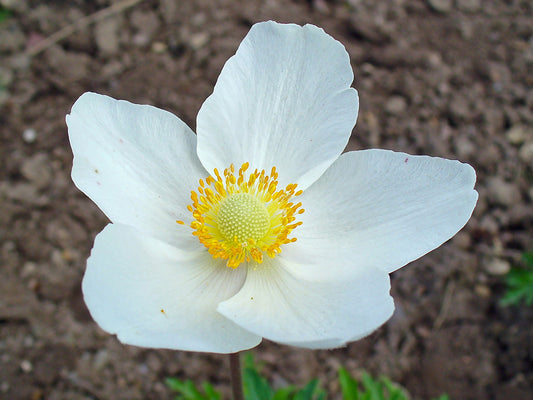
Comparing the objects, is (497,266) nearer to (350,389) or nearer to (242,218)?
(350,389)

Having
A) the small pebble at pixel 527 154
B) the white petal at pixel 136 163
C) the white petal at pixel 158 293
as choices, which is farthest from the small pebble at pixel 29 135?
the small pebble at pixel 527 154

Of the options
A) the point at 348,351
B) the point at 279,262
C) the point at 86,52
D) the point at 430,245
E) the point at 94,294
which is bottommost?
the point at 348,351

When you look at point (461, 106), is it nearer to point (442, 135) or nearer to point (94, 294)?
point (442, 135)

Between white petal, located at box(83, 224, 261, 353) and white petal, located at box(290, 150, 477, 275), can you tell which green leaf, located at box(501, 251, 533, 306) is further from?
white petal, located at box(83, 224, 261, 353)

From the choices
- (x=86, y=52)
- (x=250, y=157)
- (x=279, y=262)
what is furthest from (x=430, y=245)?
(x=86, y=52)

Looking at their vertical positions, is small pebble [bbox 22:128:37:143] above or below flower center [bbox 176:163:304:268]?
below

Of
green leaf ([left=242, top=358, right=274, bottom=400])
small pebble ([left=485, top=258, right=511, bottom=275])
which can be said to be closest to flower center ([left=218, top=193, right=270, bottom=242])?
green leaf ([left=242, top=358, right=274, bottom=400])

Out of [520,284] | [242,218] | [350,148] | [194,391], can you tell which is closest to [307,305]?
[242,218]
